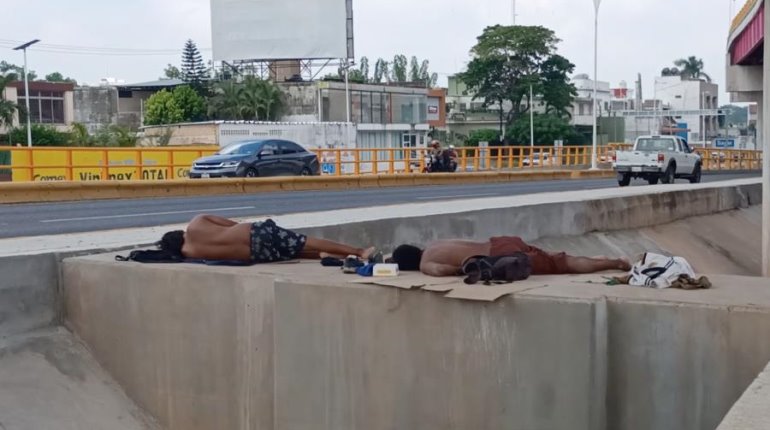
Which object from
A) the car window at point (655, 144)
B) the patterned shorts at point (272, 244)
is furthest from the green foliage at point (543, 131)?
the patterned shorts at point (272, 244)

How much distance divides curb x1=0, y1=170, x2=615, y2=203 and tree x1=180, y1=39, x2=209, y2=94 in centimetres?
6012

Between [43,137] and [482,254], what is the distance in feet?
194

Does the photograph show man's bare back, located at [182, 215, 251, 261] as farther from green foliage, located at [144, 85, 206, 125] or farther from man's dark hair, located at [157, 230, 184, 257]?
green foliage, located at [144, 85, 206, 125]

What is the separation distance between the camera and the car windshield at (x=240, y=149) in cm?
3139

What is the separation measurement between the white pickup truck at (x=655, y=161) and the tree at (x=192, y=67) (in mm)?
61829

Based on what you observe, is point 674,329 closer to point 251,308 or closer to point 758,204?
point 251,308

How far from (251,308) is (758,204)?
22.4 meters

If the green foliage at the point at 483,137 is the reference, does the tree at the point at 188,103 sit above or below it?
above

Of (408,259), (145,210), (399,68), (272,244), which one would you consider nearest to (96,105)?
(145,210)

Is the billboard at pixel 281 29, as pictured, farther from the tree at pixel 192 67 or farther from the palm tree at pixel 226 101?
the tree at pixel 192 67

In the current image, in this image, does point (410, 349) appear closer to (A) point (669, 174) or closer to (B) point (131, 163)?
(B) point (131, 163)

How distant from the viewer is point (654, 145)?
34.5 m

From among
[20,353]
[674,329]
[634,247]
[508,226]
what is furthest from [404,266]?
[634,247]

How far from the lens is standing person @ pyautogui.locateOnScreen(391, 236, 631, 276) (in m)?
7.59
